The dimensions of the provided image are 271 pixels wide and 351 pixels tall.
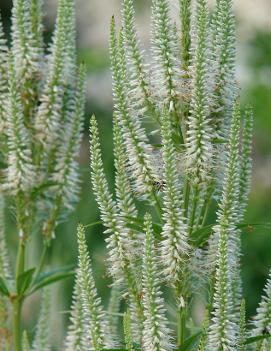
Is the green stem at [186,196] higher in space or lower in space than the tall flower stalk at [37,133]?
lower

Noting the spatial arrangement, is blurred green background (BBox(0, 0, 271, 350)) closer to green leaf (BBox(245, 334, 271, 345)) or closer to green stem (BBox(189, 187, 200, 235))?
green stem (BBox(189, 187, 200, 235))

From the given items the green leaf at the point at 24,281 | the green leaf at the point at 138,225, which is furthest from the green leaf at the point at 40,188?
the green leaf at the point at 138,225

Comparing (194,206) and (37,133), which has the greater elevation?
(37,133)

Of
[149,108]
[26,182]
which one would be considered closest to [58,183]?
[26,182]

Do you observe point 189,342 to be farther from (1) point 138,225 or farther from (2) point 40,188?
(2) point 40,188

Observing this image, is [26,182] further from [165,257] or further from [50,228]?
[165,257]

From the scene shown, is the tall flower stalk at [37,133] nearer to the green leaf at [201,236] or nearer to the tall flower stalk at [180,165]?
the tall flower stalk at [180,165]

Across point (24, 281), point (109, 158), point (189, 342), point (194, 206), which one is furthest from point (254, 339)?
point (109, 158)
